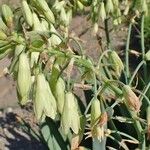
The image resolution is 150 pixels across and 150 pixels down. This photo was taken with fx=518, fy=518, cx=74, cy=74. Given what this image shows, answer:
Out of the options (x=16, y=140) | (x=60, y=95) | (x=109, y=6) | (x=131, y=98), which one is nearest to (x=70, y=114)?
(x=60, y=95)

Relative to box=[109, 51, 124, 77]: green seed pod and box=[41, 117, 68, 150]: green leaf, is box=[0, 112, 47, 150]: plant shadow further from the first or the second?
box=[109, 51, 124, 77]: green seed pod

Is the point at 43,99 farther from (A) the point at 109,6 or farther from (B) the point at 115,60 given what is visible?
(A) the point at 109,6

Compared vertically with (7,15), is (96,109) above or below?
below

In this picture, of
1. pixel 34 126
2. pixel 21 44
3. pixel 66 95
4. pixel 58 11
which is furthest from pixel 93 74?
pixel 34 126

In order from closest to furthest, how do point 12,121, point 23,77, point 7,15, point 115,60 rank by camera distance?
point 23,77
point 7,15
point 115,60
point 12,121

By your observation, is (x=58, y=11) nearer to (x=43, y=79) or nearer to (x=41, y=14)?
(x=41, y=14)

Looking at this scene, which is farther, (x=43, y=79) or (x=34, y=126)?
(x=34, y=126)

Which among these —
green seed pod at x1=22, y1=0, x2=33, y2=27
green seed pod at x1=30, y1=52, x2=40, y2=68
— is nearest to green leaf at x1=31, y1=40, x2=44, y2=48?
green seed pod at x1=30, y1=52, x2=40, y2=68
